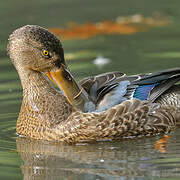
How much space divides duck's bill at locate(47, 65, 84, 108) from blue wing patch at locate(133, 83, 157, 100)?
971mm

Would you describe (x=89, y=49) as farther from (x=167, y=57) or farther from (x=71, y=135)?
(x=71, y=135)

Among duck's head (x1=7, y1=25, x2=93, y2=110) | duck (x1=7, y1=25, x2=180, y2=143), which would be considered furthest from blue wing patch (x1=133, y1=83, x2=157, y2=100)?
duck's head (x1=7, y1=25, x2=93, y2=110)

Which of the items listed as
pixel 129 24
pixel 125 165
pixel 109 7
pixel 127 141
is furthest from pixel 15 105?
pixel 109 7

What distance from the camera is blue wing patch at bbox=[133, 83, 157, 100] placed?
9508mm

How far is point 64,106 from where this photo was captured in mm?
9289

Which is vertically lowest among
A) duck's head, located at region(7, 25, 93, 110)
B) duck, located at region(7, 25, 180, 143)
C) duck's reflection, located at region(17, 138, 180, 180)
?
duck's reflection, located at region(17, 138, 180, 180)

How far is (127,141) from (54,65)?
1594 mm

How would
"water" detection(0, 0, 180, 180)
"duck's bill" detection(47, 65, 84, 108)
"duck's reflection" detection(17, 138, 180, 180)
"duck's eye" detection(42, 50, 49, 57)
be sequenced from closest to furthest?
"duck's reflection" detection(17, 138, 180, 180) < "water" detection(0, 0, 180, 180) < "duck's bill" detection(47, 65, 84, 108) < "duck's eye" detection(42, 50, 49, 57)

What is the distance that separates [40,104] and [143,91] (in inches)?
65.1

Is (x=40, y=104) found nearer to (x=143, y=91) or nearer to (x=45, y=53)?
(x=45, y=53)

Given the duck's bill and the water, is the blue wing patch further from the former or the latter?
the duck's bill

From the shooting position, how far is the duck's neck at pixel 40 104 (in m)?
9.22

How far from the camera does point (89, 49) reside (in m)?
14.6

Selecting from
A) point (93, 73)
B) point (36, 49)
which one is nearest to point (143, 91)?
Result: point (36, 49)
